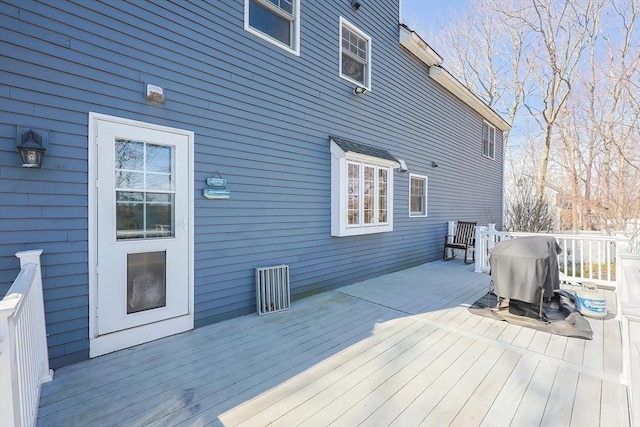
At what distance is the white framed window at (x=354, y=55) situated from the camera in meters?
5.60

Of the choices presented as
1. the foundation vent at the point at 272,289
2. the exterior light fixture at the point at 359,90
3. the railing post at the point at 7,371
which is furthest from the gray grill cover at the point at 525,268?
the railing post at the point at 7,371

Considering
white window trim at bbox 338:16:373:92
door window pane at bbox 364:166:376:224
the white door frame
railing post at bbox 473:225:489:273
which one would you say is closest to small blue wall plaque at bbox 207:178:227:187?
the white door frame

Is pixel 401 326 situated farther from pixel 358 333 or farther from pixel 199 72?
pixel 199 72

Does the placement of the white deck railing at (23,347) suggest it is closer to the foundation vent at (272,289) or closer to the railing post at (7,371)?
the railing post at (7,371)

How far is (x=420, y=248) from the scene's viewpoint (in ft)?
25.1

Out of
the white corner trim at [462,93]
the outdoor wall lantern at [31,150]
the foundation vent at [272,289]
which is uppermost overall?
the white corner trim at [462,93]

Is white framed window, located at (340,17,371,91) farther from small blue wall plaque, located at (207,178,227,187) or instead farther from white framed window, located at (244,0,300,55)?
small blue wall plaque, located at (207,178,227,187)

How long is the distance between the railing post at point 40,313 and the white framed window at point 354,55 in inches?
193

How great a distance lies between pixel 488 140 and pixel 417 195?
6.03 metres

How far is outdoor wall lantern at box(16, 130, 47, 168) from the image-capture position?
241 centimetres

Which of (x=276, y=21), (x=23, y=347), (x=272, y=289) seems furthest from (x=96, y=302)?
(x=276, y=21)

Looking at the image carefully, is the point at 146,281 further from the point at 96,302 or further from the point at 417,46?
the point at 417,46

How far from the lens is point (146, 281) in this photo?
3203 mm

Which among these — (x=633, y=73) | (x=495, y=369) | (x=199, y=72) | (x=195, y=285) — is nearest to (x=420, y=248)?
(x=495, y=369)
